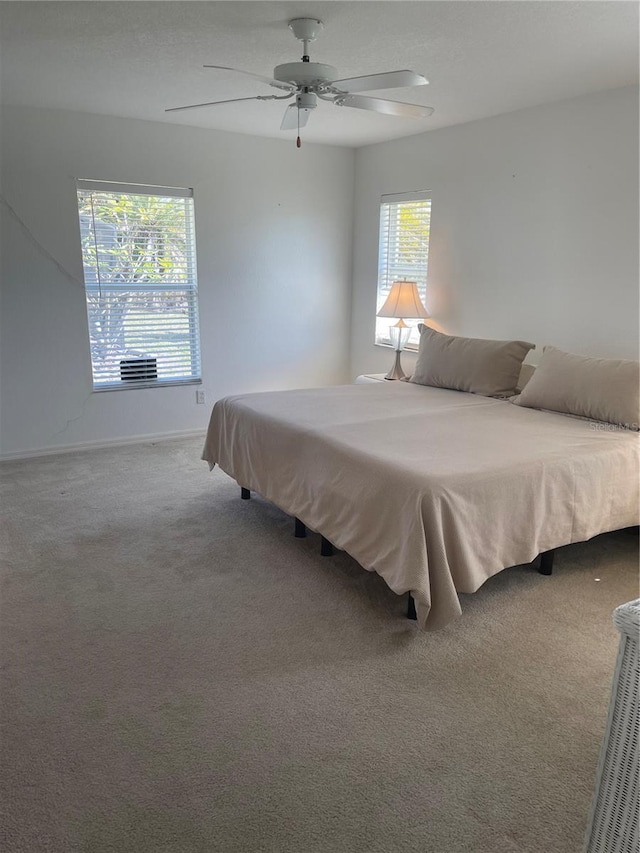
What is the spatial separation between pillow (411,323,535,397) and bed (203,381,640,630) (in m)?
0.35

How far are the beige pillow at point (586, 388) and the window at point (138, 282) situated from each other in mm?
2842

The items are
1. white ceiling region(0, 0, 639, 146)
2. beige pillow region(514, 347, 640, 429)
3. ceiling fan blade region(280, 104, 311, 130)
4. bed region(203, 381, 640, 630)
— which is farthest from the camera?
beige pillow region(514, 347, 640, 429)

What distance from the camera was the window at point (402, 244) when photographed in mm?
5004

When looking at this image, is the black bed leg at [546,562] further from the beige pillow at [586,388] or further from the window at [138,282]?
the window at [138,282]

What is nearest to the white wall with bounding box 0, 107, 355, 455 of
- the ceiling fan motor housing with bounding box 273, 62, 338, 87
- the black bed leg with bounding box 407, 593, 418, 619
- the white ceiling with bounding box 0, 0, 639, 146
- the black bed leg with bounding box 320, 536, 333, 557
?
the white ceiling with bounding box 0, 0, 639, 146

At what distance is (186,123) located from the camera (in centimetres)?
460

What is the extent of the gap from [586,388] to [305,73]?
2.13 meters

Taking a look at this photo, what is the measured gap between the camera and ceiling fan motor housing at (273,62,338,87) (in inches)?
100.0

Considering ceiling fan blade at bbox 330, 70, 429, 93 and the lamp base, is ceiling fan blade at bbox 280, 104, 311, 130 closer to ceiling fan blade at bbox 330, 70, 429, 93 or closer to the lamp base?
ceiling fan blade at bbox 330, 70, 429, 93

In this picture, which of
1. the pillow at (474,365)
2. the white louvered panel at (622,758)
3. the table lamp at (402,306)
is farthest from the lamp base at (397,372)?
the white louvered panel at (622,758)

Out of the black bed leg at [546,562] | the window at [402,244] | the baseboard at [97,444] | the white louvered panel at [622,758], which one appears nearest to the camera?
the white louvered panel at [622,758]

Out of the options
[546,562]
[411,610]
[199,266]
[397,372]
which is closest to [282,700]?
[411,610]

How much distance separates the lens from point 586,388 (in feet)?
10.9

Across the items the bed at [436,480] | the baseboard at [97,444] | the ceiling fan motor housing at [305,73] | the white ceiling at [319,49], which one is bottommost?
the baseboard at [97,444]
